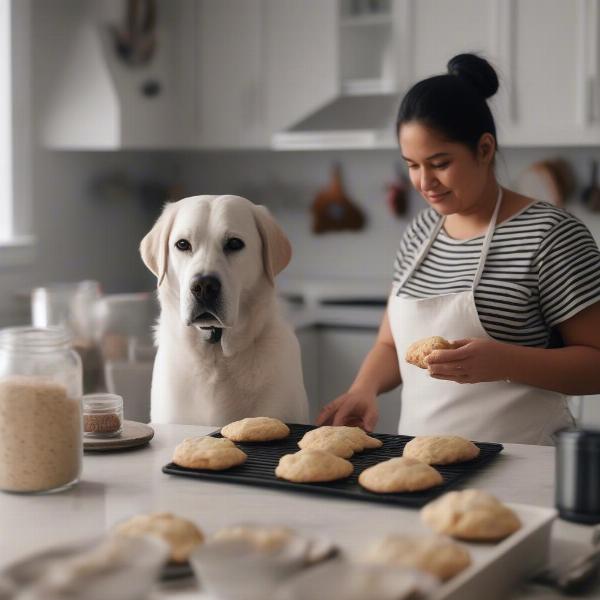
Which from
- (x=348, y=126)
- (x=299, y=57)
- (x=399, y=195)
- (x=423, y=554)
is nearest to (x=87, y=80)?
(x=299, y=57)

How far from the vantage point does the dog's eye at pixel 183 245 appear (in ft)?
6.22

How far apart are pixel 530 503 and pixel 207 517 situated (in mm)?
415

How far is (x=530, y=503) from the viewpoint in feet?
4.01

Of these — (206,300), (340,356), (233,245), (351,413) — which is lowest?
(340,356)

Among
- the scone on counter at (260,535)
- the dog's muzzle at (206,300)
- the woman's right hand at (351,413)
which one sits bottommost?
the woman's right hand at (351,413)

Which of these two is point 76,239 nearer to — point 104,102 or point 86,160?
point 86,160

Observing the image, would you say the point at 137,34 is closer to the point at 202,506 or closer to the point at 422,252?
the point at 422,252

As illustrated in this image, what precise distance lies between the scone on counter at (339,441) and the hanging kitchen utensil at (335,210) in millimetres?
2994

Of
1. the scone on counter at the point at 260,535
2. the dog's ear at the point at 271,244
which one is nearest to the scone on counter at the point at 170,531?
the scone on counter at the point at 260,535

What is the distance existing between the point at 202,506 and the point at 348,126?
119 inches

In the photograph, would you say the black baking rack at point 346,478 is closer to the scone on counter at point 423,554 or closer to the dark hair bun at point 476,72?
the scone on counter at point 423,554

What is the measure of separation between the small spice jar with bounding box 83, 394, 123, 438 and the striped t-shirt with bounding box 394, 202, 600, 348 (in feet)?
2.67

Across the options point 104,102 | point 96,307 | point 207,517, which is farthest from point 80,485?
point 104,102

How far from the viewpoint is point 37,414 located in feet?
4.09
